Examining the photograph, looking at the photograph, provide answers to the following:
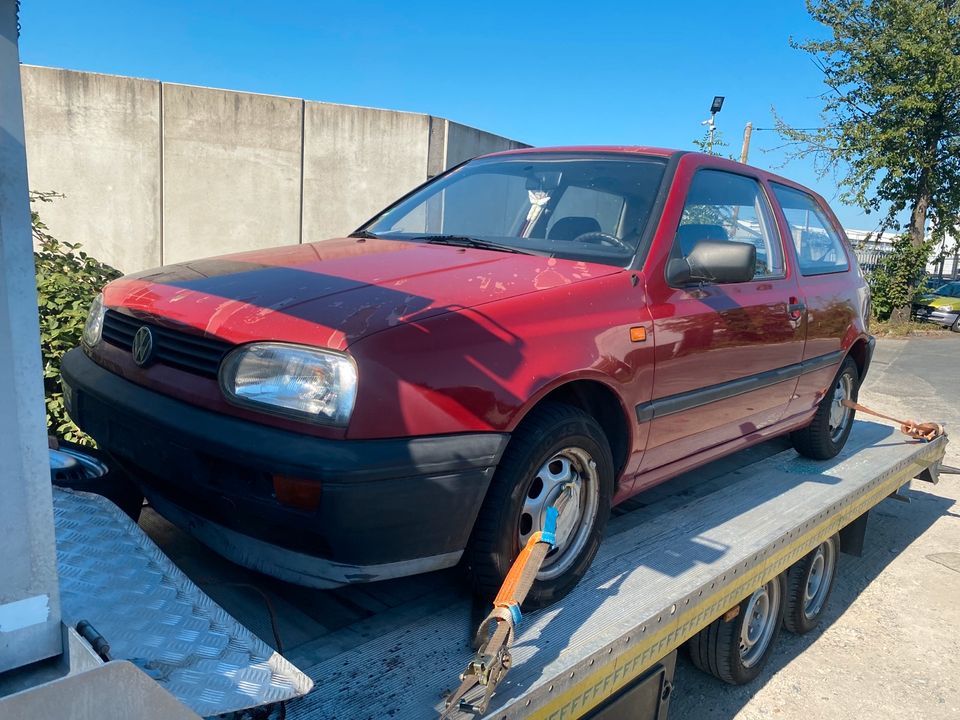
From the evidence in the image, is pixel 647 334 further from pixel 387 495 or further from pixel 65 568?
pixel 65 568

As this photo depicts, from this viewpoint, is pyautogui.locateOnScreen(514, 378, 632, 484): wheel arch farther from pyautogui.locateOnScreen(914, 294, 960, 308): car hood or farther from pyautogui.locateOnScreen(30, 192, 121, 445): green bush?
pyautogui.locateOnScreen(914, 294, 960, 308): car hood

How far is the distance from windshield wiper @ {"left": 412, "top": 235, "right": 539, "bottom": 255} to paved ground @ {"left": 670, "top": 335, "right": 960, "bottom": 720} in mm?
2151

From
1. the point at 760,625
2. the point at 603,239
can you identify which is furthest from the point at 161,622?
the point at 760,625

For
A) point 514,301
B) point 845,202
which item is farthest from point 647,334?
point 845,202

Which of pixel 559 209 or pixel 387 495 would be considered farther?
pixel 559 209

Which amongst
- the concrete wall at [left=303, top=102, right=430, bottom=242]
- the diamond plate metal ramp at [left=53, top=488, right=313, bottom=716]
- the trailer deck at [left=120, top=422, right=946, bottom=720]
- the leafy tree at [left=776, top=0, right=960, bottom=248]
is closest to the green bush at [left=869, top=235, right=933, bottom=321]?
the leafy tree at [left=776, top=0, right=960, bottom=248]

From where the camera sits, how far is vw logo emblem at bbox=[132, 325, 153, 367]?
2.21 m

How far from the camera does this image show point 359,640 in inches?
83.5

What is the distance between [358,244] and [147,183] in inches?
275

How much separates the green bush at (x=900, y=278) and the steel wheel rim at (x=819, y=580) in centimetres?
1645

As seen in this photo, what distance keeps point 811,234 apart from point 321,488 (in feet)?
11.1

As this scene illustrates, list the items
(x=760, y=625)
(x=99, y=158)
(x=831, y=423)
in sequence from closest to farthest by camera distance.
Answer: (x=760, y=625) < (x=831, y=423) < (x=99, y=158)

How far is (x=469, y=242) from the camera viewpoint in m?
2.97

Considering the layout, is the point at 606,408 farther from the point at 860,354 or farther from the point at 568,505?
the point at 860,354
